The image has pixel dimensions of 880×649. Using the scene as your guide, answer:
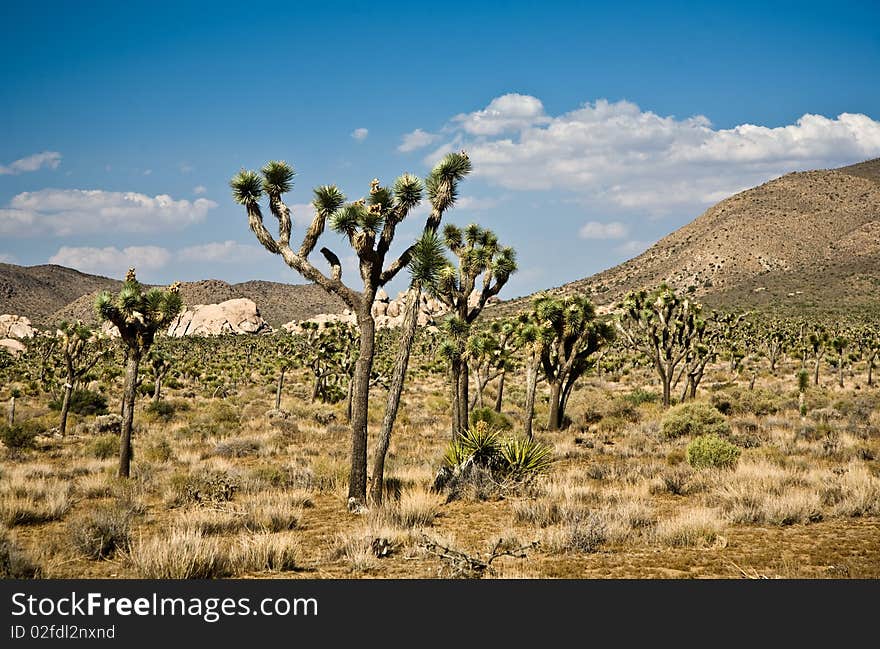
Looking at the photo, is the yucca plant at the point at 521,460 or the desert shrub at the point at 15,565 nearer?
the desert shrub at the point at 15,565

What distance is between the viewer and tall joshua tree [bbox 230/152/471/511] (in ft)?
35.4

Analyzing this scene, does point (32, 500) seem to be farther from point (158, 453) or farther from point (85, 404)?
point (85, 404)

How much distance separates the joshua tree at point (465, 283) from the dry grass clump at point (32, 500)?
864cm

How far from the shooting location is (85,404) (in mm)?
28609

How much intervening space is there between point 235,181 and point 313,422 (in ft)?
53.8

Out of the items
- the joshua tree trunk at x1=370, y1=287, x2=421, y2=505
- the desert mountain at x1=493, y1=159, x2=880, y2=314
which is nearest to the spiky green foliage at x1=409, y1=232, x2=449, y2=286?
the joshua tree trunk at x1=370, y1=287, x2=421, y2=505

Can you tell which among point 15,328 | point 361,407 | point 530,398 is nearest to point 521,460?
point 361,407

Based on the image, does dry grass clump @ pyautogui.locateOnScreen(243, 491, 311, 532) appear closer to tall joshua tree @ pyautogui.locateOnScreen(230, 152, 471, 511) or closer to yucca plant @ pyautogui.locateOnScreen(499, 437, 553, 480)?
tall joshua tree @ pyautogui.locateOnScreen(230, 152, 471, 511)

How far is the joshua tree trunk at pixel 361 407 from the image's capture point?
10.7 metres

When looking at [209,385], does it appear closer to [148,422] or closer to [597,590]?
[148,422]

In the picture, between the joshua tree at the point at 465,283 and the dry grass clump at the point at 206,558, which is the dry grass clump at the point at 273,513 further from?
the joshua tree at the point at 465,283

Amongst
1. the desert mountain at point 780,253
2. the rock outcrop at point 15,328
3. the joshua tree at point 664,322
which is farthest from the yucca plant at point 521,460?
the rock outcrop at point 15,328

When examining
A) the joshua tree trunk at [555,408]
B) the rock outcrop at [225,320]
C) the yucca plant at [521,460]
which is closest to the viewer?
the yucca plant at [521,460]

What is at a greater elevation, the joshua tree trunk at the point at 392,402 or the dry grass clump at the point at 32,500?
the joshua tree trunk at the point at 392,402
